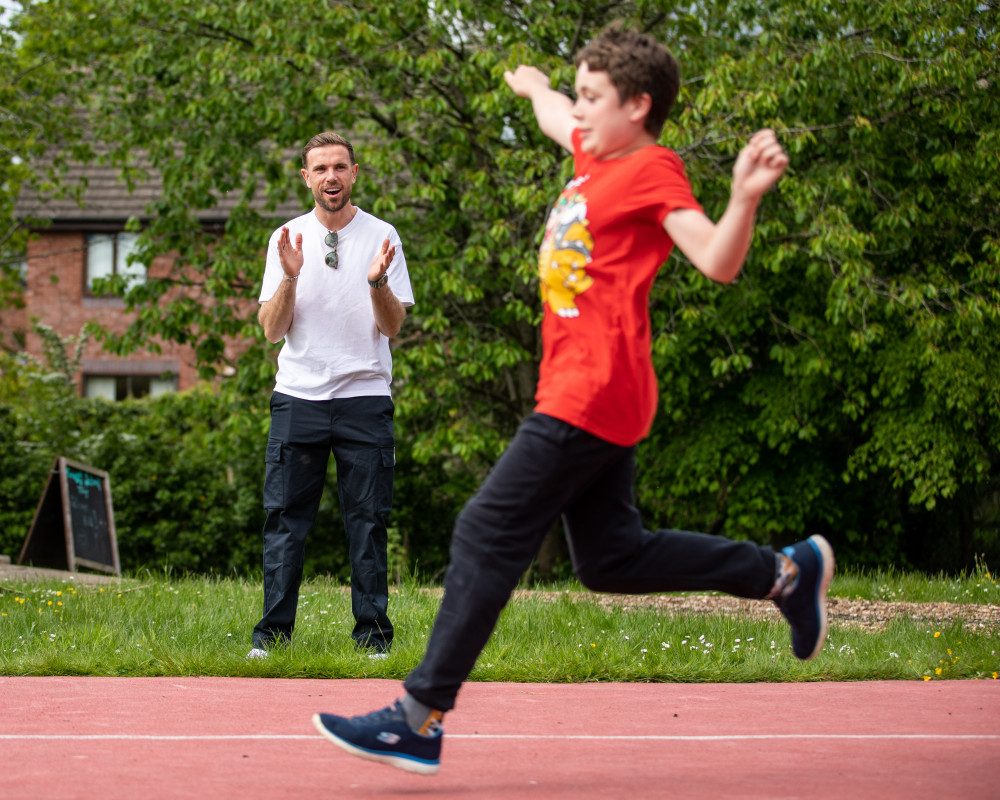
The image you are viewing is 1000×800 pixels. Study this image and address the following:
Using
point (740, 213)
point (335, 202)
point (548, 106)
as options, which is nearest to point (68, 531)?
point (335, 202)

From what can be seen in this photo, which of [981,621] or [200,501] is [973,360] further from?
[200,501]

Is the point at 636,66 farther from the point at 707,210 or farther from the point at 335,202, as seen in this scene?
the point at 707,210

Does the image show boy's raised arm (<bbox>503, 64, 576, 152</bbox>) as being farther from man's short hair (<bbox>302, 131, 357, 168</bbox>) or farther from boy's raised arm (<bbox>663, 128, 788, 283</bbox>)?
man's short hair (<bbox>302, 131, 357, 168</bbox>)

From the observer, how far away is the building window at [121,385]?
90.9ft

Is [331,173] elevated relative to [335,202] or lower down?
elevated

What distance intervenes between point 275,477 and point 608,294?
2600 mm

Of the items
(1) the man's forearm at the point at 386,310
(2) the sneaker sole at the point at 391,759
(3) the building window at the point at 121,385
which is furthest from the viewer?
(3) the building window at the point at 121,385

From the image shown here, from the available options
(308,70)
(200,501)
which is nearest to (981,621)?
(308,70)

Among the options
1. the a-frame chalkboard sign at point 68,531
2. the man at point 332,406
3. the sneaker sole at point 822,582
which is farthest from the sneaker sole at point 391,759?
the a-frame chalkboard sign at point 68,531

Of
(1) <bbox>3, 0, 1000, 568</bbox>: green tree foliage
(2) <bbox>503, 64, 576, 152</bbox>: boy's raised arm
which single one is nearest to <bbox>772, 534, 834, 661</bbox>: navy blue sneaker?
(2) <bbox>503, 64, 576, 152</bbox>: boy's raised arm

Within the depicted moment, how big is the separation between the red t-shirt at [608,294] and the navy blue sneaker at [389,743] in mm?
884

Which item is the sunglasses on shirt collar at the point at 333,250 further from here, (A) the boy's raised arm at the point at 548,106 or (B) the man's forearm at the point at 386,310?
(A) the boy's raised arm at the point at 548,106

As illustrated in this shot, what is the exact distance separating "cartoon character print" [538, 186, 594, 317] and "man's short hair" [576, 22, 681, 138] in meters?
0.31

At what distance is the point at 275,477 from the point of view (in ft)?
17.4
